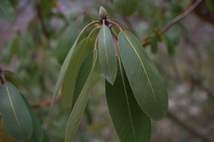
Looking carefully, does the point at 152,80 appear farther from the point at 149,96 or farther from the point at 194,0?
the point at 194,0

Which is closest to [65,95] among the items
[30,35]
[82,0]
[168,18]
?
[168,18]

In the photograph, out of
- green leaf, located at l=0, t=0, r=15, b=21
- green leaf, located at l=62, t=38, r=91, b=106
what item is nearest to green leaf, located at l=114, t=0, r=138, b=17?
green leaf, located at l=62, t=38, r=91, b=106

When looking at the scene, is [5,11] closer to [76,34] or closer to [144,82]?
[76,34]

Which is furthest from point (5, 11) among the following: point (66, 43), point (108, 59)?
point (108, 59)

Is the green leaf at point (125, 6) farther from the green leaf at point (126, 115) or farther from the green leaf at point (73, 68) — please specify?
the green leaf at point (126, 115)

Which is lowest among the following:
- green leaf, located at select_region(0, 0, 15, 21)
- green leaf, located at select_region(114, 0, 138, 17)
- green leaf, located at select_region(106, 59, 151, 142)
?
green leaf, located at select_region(106, 59, 151, 142)

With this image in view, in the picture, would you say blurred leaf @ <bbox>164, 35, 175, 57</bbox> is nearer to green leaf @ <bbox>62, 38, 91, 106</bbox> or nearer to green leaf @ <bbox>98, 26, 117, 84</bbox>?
green leaf @ <bbox>62, 38, 91, 106</bbox>

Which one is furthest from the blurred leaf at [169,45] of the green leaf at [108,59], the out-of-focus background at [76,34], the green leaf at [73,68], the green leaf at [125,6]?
the green leaf at [108,59]
